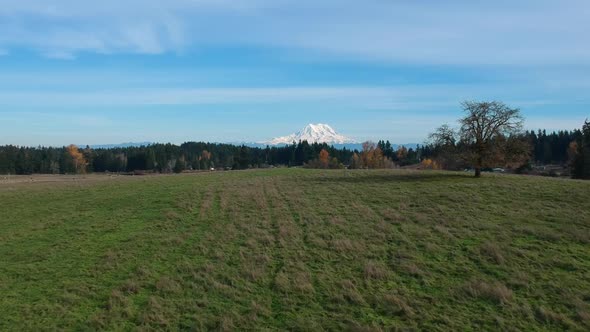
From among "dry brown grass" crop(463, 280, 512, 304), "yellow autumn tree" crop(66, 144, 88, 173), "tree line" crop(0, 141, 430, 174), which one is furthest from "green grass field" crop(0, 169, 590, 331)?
"yellow autumn tree" crop(66, 144, 88, 173)

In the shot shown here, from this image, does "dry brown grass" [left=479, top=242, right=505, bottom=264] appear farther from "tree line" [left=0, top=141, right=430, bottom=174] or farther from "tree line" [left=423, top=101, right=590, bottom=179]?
"tree line" [left=0, top=141, right=430, bottom=174]

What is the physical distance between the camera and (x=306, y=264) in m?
18.8

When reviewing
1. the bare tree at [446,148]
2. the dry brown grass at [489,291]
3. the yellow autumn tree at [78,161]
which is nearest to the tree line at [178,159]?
the yellow autumn tree at [78,161]

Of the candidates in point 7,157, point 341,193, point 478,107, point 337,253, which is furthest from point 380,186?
point 7,157

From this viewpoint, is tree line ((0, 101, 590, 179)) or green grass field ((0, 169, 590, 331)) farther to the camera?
tree line ((0, 101, 590, 179))

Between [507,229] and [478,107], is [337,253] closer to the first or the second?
[507,229]

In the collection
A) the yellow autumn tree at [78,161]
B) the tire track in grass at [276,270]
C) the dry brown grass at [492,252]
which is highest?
the yellow autumn tree at [78,161]

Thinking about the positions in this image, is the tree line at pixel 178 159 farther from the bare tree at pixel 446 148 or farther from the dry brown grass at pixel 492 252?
the dry brown grass at pixel 492 252

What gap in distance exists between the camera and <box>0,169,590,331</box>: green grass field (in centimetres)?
1394

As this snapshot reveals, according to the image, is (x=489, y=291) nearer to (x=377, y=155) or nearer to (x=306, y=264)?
(x=306, y=264)

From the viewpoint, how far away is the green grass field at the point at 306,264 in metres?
13.9

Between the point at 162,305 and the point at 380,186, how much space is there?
28483 mm

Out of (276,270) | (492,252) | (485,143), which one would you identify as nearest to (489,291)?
(492,252)

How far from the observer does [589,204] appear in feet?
92.4
